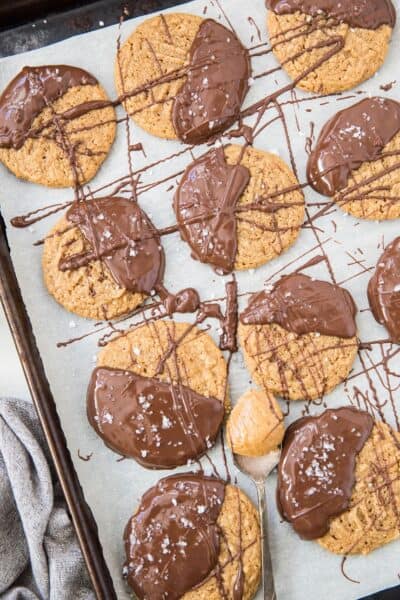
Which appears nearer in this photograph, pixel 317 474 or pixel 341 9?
pixel 317 474

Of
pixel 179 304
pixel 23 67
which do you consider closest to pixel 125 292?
pixel 179 304

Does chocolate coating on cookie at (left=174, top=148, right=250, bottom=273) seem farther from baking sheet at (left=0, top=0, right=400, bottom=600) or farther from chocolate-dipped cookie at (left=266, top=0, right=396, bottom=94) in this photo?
chocolate-dipped cookie at (left=266, top=0, right=396, bottom=94)

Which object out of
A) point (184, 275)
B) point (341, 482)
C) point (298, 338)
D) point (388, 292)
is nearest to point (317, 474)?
point (341, 482)

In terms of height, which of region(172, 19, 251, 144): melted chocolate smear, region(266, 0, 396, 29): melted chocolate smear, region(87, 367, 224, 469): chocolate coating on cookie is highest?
region(266, 0, 396, 29): melted chocolate smear

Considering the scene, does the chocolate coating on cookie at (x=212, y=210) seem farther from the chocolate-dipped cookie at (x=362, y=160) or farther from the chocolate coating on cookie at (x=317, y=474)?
the chocolate coating on cookie at (x=317, y=474)

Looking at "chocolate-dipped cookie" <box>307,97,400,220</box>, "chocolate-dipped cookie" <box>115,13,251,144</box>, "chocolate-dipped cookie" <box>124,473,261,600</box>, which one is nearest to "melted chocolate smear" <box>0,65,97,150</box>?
"chocolate-dipped cookie" <box>115,13,251,144</box>

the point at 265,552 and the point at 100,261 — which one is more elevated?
the point at 100,261

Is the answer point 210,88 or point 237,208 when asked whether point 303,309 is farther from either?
point 210,88
